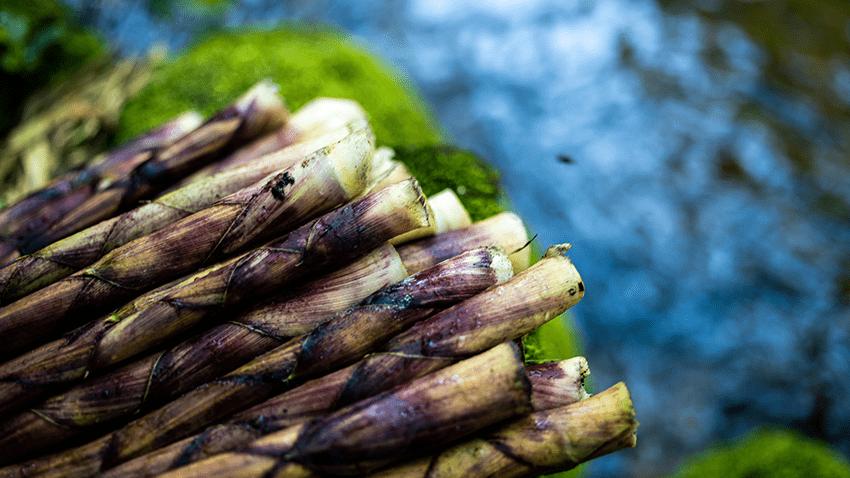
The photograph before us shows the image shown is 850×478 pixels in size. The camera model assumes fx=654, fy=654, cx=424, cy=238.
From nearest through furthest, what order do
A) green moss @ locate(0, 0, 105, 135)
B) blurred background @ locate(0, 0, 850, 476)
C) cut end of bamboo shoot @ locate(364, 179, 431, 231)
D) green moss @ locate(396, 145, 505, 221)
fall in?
cut end of bamboo shoot @ locate(364, 179, 431, 231) → green moss @ locate(396, 145, 505, 221) → green moss @ locate(0, 0, 105, 135) → blurred background @ locate(0, 0, 850, 476)

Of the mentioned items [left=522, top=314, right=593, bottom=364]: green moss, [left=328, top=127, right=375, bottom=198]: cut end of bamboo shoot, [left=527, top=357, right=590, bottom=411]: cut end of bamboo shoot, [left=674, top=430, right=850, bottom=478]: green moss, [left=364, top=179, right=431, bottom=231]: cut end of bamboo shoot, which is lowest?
[left=674, top=430, right=850, bottom=478]: green moss

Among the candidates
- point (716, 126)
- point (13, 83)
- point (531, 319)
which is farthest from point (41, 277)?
point (716, 126)

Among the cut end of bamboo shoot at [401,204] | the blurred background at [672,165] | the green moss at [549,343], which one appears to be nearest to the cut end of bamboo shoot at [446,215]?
the cut end of bamboo shoot at [401,204]

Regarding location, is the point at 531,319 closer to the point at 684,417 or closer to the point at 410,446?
the point at 410,446

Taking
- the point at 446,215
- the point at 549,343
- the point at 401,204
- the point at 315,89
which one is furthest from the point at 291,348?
the point at 315,89

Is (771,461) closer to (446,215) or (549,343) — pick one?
(549,343)

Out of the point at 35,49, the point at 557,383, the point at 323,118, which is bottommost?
Result: the point at 557,383

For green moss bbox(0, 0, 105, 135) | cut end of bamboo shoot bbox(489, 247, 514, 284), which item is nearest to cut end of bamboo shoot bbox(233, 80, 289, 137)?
cut end of bamboo shoot bbox(489, 247, 514, 284)

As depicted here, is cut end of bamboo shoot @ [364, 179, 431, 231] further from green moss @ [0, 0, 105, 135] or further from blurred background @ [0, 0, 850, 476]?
blurred background @ [0, 0, 850, 476]

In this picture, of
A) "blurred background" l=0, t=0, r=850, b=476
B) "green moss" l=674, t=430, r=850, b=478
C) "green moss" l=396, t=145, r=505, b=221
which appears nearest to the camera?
"green moss" l=396, t=145, r=505, b=221
